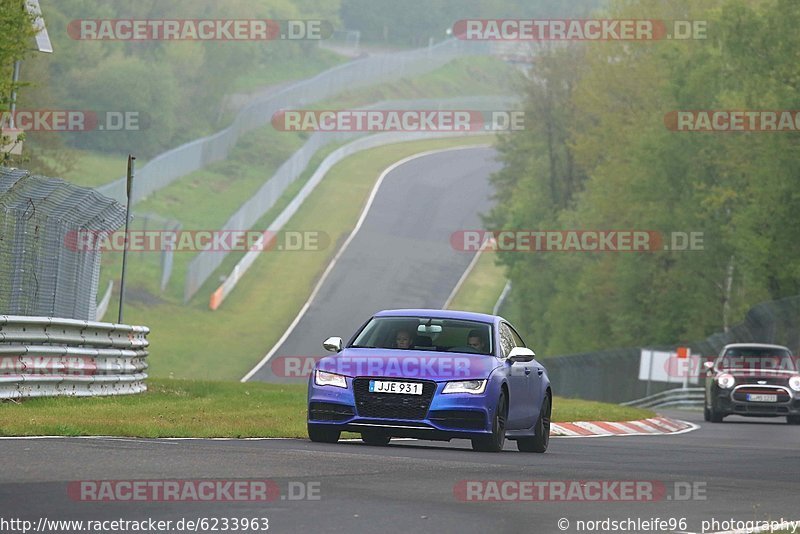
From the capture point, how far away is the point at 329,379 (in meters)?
17.0

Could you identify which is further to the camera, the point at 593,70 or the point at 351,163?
the point at 351,163

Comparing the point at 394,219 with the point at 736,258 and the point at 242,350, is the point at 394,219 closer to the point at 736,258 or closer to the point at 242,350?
the point at 242,350

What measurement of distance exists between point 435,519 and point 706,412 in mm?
24726

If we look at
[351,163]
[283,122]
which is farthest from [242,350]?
[283,122]

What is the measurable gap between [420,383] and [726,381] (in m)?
17.6

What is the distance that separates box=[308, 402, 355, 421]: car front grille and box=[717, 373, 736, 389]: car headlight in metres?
17.6

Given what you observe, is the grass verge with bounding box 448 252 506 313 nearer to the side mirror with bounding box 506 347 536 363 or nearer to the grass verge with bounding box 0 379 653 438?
the grass verge with bounding box 0 379 653 438

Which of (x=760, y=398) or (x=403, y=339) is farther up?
(x=403, y=339)

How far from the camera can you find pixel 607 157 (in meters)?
71.1

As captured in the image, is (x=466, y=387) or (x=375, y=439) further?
(x=375, y=439)

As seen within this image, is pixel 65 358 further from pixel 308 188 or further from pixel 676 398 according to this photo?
pixel 308 188

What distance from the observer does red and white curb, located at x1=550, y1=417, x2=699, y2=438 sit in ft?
81.7

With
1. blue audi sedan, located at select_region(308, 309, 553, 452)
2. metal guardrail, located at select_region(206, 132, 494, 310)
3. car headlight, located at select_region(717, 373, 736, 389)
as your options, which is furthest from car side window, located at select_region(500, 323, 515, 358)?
metal guardrail, located at select_region(206, 132, 494, 310)

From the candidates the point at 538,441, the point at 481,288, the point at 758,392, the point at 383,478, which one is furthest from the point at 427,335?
the point at 481,288
